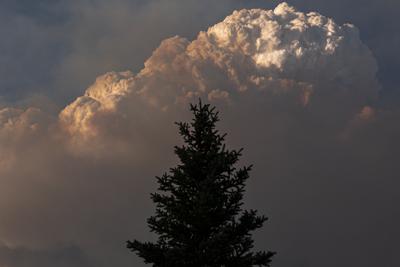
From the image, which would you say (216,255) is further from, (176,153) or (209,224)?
(176,153)

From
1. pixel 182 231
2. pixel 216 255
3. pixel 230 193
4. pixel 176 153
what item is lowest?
pixel 216 255

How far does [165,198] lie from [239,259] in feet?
14.5

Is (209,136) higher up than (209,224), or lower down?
higher up

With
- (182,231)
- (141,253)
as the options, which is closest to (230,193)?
(182,231)

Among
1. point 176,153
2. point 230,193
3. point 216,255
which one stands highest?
point 176,153

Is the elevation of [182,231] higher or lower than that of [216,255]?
higher

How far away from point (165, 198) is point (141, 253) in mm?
2737

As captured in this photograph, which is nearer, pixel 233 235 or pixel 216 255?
pixel 216 255

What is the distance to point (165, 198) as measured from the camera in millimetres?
24859

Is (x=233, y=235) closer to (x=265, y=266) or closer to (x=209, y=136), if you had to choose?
(x=265, y=266)

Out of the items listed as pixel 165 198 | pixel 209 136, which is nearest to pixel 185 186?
pixel 165 198

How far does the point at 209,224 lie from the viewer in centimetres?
2419

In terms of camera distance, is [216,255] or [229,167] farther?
[229,167]

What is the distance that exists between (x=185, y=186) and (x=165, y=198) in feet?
3.69
